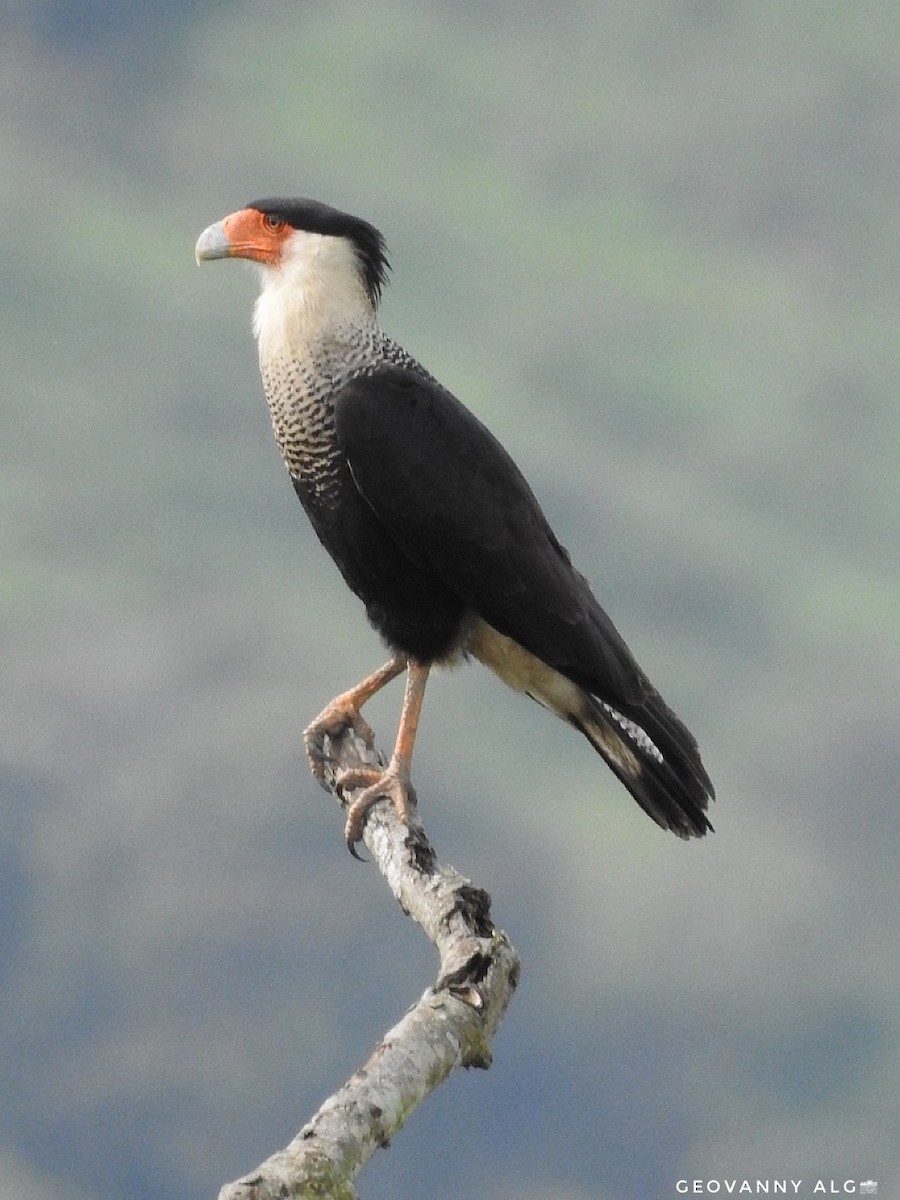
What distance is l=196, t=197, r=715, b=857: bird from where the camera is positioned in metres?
4.97

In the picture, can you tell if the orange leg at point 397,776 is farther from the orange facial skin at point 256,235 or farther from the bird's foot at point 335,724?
the orange facial skin at point 256,235

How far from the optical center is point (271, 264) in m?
5.37

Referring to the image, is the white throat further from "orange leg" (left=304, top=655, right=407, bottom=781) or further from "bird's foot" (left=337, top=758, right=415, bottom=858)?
"bird's foot" (left=337, top=758, right=415, bottom=858)

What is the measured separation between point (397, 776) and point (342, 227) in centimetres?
168

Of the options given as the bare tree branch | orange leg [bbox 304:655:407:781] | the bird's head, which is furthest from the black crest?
the bare tree branch

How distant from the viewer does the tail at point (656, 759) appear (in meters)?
4.96

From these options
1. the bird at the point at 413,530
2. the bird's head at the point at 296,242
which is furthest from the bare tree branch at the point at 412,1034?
the bird's head at the point at 296,242

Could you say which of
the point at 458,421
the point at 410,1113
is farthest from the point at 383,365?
the point at 410,1113

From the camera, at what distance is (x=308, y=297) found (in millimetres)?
5273

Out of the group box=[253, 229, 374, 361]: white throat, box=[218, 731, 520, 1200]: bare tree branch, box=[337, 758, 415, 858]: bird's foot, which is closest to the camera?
box=[218, 731, 520, 1200]: bare tree branch

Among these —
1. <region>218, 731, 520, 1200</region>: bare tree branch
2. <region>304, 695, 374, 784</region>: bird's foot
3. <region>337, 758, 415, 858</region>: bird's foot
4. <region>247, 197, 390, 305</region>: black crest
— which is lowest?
<region>218, 731, 520, 1200</region>: bare tree branch

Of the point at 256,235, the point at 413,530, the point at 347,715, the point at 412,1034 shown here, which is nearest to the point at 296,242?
the point at 256,235

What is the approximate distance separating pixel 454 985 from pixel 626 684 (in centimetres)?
133

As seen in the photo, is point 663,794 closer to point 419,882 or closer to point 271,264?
point 419,882
